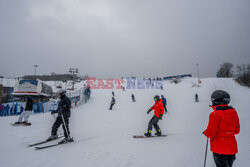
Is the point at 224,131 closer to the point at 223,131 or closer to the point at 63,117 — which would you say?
the point at 223,131

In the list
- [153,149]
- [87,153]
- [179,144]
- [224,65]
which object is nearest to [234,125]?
[153,149]

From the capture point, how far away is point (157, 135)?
5.33 metres

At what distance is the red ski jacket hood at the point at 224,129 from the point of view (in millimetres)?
2066

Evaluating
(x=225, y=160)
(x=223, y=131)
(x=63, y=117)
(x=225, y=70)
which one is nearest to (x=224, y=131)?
(x=223, y=131)

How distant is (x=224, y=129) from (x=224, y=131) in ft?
0.13

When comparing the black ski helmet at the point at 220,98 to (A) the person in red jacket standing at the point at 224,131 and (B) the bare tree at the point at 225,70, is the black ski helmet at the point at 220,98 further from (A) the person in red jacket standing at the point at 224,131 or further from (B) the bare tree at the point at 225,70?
(B) the bare tree at the point at 225,70

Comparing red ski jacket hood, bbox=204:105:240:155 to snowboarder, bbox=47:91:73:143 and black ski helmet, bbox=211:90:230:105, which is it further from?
snowboarder, bbox=47:91:73:143

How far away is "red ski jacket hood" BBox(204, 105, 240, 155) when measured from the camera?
81.4 inches

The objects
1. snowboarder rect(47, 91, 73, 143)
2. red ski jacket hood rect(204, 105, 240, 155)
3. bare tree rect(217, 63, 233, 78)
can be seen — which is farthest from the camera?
bare tree rect(217, 63, 233, 78)

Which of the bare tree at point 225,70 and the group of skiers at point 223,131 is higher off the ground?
the bare tree at point 225,70

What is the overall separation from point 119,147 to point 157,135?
195cm

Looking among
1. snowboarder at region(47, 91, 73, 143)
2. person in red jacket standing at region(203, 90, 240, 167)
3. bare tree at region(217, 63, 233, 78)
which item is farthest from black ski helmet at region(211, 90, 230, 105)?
bare tree at region(217, 63, 233, 78)

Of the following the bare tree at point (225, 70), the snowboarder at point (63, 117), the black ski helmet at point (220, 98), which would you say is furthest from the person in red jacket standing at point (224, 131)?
the bare tree at point (225, 70)

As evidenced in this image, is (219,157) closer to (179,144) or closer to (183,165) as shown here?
(183,165)
